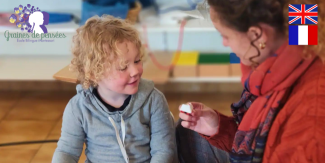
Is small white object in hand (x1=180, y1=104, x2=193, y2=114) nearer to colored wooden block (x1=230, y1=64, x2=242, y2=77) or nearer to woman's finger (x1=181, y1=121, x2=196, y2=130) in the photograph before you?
woman's finger (x1=181, y1=121, x2=196, y2=130)

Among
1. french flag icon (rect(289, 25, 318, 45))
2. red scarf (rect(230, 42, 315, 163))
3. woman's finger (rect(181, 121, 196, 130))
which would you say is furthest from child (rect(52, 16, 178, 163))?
french flag icon (rect(289, 25, 318, 45))

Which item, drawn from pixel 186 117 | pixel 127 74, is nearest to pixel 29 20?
pixel 127 74

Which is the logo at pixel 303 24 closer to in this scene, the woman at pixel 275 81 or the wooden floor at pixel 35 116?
the woman at pixel 275 81

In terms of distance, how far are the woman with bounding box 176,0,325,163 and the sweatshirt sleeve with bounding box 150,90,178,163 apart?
273 mm

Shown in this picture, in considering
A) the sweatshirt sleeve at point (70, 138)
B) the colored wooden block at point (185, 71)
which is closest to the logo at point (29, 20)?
the colored wooden block at point (185, 71)

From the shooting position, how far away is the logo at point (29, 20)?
181 cm

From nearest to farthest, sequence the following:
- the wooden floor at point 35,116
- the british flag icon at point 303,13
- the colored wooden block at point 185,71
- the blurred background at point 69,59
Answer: the british flag icon at point 303,13
the wooden floor at point 35,116
the blurred background at point 69,59
the colored wooden block at point 185,71

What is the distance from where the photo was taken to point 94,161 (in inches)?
43.9

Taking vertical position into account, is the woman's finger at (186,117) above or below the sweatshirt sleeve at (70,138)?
above

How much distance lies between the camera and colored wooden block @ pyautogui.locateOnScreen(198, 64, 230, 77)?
2.09m

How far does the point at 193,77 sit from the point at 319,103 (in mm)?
1411

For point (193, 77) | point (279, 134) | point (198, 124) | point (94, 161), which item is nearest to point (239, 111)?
point (198, 124)

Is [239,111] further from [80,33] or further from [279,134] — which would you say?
[80,33]

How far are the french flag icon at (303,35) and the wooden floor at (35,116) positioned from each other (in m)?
1.16
